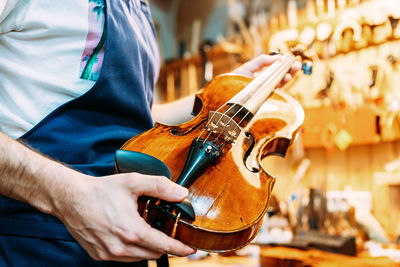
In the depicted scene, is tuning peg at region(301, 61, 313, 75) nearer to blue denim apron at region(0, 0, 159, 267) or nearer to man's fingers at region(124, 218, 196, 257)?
blue denim apron at region(0, 0, 159, 267)

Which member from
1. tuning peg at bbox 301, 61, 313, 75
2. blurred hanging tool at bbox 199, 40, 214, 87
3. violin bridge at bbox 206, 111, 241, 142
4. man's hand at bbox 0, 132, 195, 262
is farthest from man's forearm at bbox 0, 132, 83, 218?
blurred hanging tool at bbox 199, 40, 214, 87

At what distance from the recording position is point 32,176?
46cm

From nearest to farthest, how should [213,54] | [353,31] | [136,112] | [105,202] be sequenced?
[105,202] < [136,112] < [353,31] < [213,54]

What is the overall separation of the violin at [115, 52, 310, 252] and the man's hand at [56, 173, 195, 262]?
0.07 feet

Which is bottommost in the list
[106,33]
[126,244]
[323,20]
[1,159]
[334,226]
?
[334,226]

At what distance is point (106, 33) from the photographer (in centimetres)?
68

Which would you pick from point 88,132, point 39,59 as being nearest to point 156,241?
point 88,132

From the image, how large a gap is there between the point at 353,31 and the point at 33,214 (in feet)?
7.43

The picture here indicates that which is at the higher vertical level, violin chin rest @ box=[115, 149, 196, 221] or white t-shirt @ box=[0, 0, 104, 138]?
white t-shirt @ box=[0, 0, 104, 138]

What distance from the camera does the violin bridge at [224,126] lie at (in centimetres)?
59

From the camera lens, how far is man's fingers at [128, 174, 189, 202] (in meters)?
0.41

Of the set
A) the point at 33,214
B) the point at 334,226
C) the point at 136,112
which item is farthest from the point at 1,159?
the point at 334,226

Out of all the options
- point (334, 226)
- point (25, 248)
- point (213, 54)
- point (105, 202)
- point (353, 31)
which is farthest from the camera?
point (213, 54)

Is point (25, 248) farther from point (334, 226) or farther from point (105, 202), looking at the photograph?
point (334, 226)
